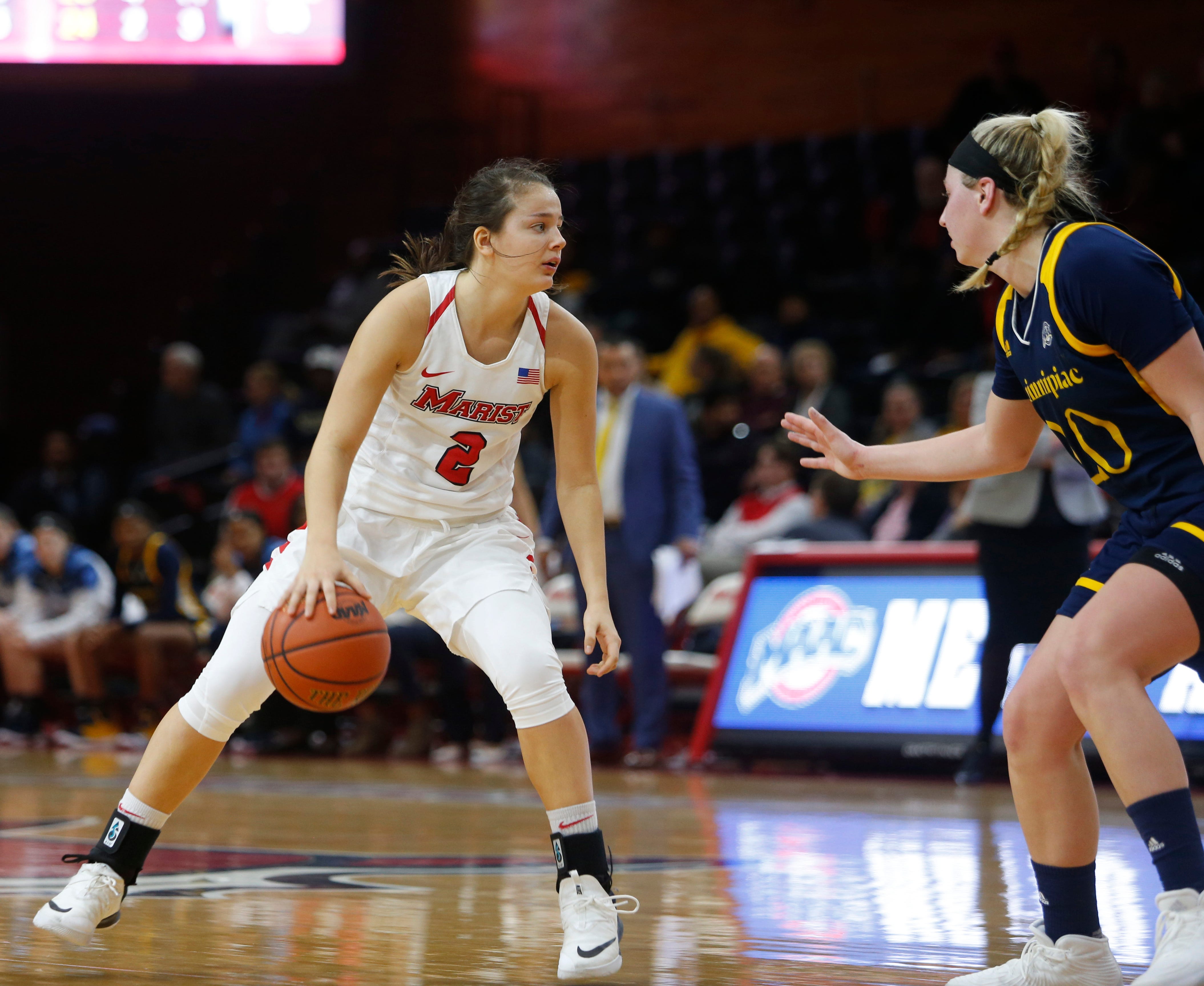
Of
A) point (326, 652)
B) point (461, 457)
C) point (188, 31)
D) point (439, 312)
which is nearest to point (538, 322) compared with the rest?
point (439, 312)

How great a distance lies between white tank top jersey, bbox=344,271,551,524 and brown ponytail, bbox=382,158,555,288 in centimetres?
8

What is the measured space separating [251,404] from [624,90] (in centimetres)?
487

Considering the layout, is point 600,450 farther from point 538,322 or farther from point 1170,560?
point 1170,560

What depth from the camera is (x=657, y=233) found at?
13.0 m

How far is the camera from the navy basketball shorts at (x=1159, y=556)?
101 inches

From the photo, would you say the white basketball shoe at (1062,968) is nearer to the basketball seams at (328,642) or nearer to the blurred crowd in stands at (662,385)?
the basketball seams at (328,642)

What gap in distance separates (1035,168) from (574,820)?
4.86ft

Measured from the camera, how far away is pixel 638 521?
7.86 m

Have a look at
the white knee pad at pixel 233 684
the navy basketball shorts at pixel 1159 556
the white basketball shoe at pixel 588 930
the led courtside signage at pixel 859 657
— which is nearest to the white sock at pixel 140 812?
the white knee pad at pixel 233 684

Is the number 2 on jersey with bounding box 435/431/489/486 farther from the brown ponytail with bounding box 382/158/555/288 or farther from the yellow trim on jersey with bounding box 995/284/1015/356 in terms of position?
the yellow trim on jersey with bounding box 995/284/1015/356

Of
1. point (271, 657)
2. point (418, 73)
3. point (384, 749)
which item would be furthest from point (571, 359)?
point (418, 73)

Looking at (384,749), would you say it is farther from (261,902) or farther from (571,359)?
(571,359)

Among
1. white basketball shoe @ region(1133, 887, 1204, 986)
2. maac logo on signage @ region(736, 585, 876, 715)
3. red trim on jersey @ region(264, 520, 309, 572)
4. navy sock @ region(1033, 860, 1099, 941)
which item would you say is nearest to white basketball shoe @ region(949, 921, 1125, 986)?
navy sock @ region(1033, 860, 1099, 941)

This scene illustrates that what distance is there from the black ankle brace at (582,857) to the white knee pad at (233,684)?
2.16 feet
